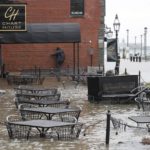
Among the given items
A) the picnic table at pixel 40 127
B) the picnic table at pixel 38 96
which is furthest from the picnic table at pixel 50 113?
the picnic table at pixel 38 96

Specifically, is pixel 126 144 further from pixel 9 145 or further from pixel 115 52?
pixel 115 52

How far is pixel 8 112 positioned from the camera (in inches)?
762

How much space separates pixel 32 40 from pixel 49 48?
15.6ft

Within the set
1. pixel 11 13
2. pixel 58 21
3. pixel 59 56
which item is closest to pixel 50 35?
pixel 59 56

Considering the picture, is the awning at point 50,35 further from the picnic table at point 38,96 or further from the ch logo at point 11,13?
the picnic table at point 38,96

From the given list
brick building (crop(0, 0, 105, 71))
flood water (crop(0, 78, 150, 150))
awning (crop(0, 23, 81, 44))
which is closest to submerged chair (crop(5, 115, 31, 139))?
flood water (crop(0, 78, 150, 150))

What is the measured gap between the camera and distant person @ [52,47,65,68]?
39125 millimetres

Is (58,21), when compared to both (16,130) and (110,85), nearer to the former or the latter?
(110,85)

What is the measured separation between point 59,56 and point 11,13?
51.0 feet

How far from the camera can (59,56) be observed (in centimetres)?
3912

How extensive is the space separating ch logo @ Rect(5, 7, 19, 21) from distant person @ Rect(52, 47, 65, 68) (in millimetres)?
15338

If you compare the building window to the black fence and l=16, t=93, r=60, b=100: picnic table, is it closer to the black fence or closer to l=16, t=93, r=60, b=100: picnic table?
the black fence

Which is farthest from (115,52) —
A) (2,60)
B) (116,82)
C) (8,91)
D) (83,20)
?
(116,82)

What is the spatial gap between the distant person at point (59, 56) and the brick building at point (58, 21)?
0.39m
